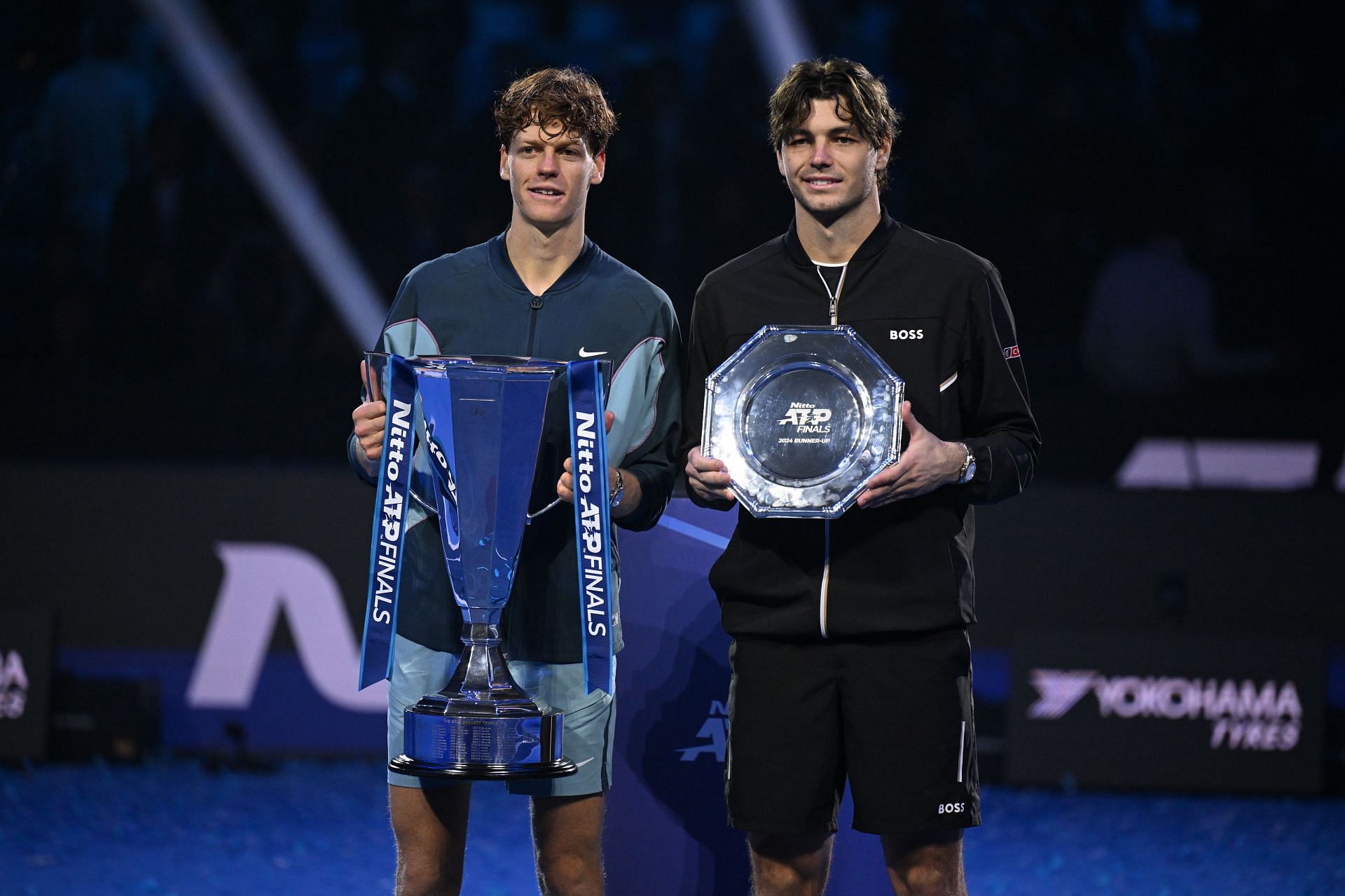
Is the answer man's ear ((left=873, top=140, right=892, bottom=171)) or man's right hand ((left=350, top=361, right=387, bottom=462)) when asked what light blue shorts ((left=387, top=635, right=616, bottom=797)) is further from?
man's ear ((left=873, top=140, right=892, bottom=171))

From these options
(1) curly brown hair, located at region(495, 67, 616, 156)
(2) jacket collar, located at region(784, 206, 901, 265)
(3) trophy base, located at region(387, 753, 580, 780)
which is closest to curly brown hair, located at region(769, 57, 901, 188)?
(2) jacket collar, located at region(784, 206, 901, 265)

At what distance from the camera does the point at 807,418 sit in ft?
7.01

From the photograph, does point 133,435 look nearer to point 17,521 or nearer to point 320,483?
point 17,521

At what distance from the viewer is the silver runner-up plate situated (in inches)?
82.4

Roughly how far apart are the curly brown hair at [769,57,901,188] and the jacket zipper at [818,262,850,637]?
0.22 m

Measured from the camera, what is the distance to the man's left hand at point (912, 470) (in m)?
2.06

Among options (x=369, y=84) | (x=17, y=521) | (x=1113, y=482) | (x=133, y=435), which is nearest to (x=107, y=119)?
(x=369, y=84)

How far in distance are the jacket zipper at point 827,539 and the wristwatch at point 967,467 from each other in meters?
0.22

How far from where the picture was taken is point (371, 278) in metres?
6.62

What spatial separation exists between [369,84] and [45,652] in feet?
10.8

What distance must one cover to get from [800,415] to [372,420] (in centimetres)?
64

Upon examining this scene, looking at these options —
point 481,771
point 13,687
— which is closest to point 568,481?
point 481,771

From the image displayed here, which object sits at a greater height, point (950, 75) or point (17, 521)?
point (950, 75)

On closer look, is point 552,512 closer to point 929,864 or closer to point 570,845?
point 570,845
